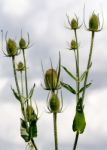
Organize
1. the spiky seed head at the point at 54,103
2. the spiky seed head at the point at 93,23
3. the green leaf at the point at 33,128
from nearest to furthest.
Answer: the spiky seed head at the point at 54,103 → the spiky seed head at the point at 93,23 → the green leaf at the point at 33,128

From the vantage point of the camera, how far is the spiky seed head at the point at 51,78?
4.56 meters

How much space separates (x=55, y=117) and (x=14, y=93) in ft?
3.85

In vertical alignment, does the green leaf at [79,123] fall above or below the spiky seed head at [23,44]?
below

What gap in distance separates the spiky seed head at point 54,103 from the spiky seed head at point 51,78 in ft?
0.38

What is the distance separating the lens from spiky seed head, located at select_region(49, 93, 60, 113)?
4527mm

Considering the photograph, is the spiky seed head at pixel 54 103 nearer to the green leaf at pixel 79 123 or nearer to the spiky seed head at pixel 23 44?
the green leaf at pixel 79 123

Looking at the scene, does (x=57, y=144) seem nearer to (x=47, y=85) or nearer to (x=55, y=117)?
(x=55, y=117)

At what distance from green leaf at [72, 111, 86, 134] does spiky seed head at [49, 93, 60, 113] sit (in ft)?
1.94

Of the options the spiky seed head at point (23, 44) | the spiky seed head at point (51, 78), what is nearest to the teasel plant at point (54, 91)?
the spiky seed head at point (51, 78)

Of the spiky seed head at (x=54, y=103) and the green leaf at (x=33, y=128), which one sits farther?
the green leaf at (x=33, y=128)

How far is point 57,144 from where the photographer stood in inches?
184

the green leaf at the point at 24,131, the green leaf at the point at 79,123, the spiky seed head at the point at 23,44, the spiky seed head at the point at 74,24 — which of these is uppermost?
the spiky seed head at the point at 74,24

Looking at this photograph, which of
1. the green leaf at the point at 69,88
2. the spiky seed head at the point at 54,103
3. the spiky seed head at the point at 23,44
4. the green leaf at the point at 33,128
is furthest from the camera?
the spiky seed head at the point at 23,44

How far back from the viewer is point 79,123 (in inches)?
202
